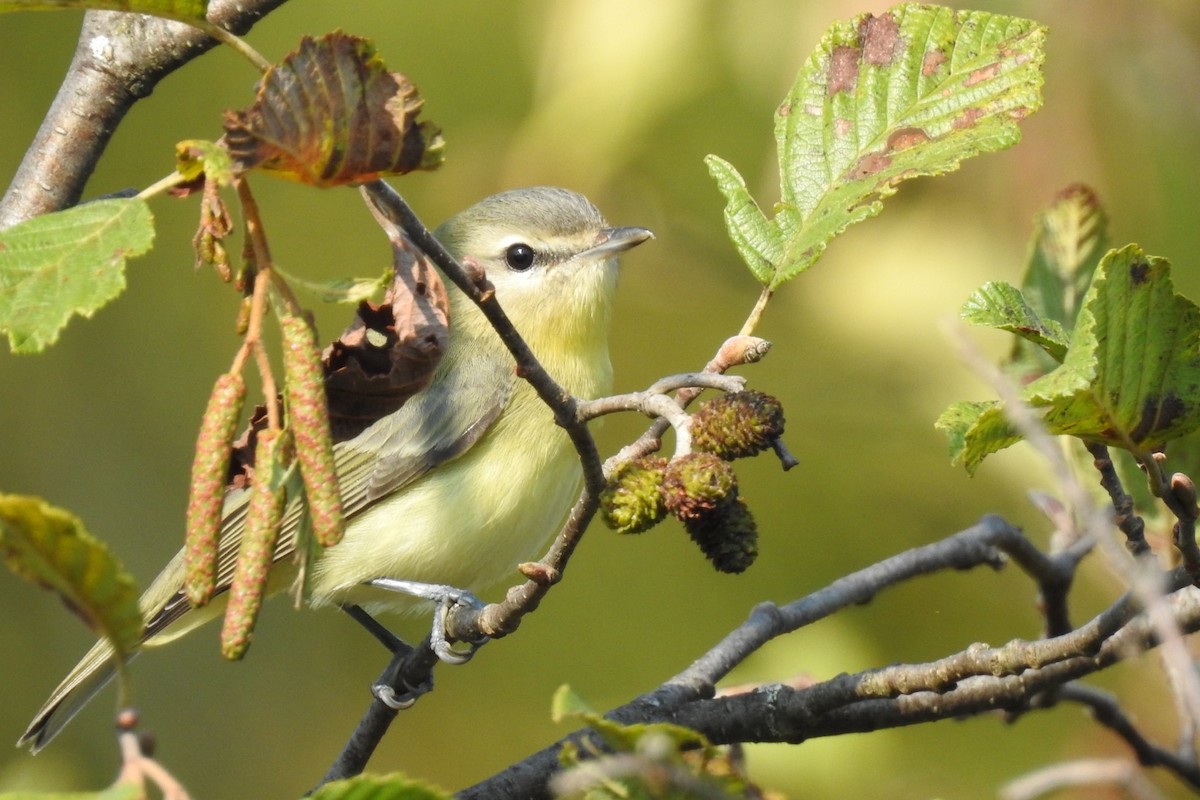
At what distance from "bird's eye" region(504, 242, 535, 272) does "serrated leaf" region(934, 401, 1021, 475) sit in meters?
2.47

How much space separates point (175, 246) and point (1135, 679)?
16.3 ft

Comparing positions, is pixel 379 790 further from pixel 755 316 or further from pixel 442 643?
pixel 442 643

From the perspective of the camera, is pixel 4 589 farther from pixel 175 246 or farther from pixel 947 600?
pixel 947 600

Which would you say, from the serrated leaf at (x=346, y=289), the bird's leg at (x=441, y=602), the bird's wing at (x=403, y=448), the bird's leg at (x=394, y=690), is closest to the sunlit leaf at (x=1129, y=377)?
the serrated leaf at (x=346, y=289)

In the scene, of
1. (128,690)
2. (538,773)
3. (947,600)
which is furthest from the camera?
(947,600)

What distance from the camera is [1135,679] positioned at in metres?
3.63

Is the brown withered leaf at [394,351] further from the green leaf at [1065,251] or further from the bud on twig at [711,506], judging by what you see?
the green leaf at [1065,251]

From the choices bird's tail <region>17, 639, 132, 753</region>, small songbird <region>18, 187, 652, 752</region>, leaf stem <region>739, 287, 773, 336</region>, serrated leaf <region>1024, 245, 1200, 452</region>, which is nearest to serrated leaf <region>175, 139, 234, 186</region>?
leaf stem <region>739, 287, 773, 336</region>

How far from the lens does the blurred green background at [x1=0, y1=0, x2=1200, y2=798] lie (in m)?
3.40

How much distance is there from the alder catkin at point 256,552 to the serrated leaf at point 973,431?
777mm

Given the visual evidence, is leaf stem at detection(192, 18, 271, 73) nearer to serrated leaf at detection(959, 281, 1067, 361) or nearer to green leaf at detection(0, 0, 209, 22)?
green leaf at detection(0, 0, 209, 22)

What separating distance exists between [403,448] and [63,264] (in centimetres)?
224

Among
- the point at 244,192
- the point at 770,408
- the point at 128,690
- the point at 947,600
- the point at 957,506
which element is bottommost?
the point at 947,600

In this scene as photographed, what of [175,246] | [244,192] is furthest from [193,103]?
[244,192]
